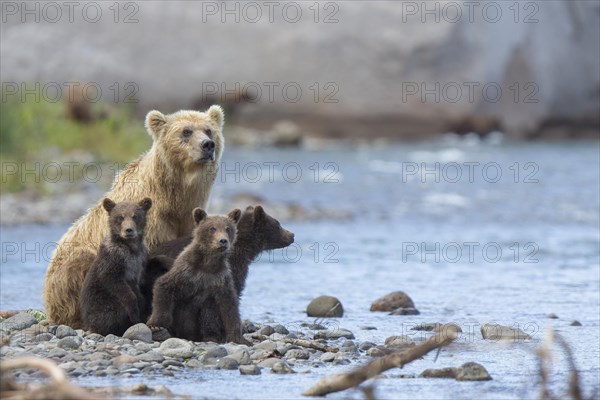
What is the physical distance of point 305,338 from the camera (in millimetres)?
8969

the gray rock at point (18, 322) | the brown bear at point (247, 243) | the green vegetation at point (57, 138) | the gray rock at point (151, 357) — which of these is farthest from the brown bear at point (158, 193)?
the green vegetation at point (57, 138)

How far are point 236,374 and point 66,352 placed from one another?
1.08 meters

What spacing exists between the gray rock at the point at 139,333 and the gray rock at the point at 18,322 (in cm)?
96

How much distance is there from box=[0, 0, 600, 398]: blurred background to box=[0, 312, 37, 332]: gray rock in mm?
1907

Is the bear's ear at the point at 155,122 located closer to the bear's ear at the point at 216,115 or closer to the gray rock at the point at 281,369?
the bear's ear at the point at 216,115

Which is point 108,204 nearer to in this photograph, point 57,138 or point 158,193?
point 158,193

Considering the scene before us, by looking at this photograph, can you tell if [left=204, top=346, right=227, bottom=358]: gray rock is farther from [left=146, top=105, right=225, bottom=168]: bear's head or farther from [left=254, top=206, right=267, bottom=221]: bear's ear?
[left=146, top=105, right=225, bottom=168]: bear's head

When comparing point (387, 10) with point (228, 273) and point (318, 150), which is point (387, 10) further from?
point (228, 273)

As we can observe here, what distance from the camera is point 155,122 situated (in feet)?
31.0

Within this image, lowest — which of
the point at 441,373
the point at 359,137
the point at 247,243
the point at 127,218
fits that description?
the point at 441,373

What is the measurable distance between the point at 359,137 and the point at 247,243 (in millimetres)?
24691

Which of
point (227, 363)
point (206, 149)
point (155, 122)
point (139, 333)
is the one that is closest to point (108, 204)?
point (139, 333)

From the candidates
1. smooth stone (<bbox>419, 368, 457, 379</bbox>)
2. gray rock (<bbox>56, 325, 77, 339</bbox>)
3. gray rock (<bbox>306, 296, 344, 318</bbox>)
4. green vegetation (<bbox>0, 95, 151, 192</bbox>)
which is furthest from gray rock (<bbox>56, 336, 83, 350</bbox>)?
green vegetation (<bbox>0, 95, 151, 192</bbox>)

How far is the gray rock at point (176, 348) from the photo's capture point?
25.6 feet
